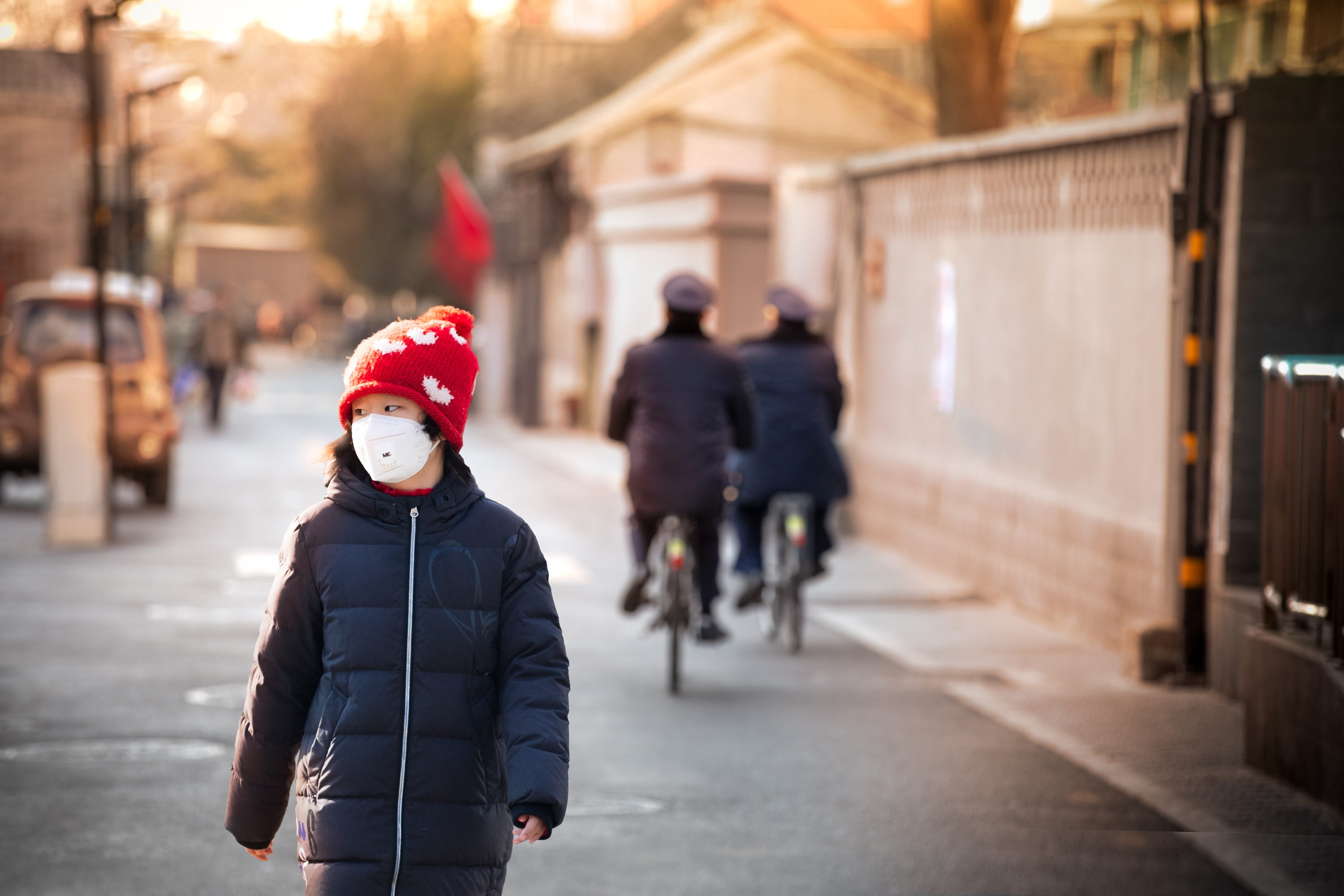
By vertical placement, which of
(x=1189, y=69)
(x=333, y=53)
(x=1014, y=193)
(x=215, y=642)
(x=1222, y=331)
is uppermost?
(x=333, y=53)

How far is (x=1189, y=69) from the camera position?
749 inches

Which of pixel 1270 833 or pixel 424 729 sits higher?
pixel 424 729

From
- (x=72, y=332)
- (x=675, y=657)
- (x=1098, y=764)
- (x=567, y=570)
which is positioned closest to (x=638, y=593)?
(x=675, y=657)

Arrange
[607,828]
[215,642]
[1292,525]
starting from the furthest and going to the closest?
Result: [215,642]
[1292,525]
[607,828]

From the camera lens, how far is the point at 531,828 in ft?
12.0

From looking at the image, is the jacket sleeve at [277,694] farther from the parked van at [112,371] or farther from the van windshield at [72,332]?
the van windshield at [72,332]

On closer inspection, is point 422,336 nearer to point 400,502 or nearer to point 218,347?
point 400,502

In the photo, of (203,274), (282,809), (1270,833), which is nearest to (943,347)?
(1270,833)

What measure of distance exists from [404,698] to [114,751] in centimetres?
448

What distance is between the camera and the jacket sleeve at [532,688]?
12.1 ft

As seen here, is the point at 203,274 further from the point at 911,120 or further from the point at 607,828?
the point at 607,828

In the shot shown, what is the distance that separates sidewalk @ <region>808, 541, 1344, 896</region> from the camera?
6.61m

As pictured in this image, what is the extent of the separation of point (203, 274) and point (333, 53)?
944 centimetres

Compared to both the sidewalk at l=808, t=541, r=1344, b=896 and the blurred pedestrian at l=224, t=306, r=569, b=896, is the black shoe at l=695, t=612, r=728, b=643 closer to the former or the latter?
the sidewalk at l=808, t=541, r=1344, b=896
